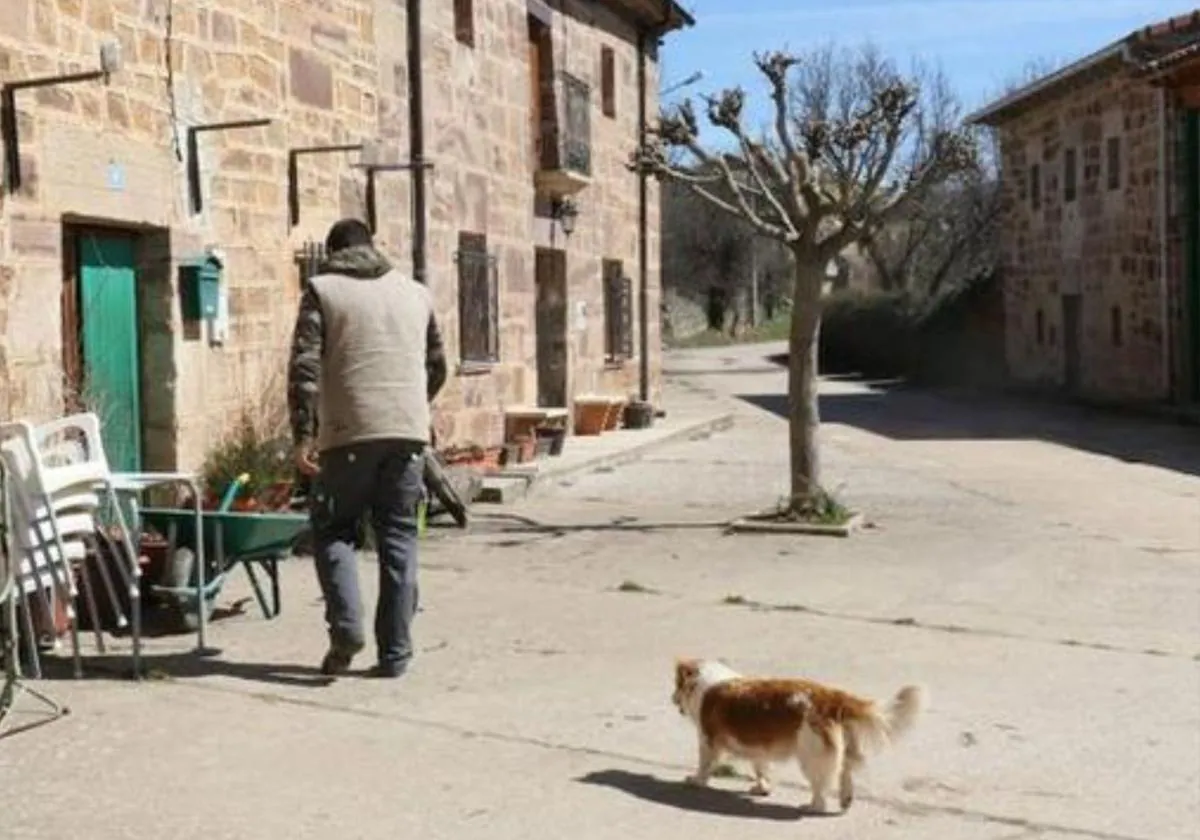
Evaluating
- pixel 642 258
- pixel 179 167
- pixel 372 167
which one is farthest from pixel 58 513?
pixel 642 258

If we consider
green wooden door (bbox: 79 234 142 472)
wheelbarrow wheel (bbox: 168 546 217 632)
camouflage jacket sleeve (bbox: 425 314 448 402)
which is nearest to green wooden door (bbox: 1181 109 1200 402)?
green wooden door (bbox: 79 234 142 472)

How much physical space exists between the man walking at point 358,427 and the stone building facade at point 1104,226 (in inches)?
741

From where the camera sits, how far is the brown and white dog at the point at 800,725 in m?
4.73

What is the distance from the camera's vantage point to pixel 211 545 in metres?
6.79

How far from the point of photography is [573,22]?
18609 mm

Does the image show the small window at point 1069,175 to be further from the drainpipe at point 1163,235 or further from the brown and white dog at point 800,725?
the brown and white dog at point 800,725

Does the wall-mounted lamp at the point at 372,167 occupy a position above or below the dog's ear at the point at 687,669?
above

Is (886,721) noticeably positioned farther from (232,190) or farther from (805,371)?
(805,371)

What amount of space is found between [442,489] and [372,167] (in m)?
4.25

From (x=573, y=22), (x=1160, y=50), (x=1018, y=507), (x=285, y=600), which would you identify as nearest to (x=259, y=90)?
(x=285, y=600)

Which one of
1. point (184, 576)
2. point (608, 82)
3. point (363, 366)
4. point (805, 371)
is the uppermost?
point (608, 82)

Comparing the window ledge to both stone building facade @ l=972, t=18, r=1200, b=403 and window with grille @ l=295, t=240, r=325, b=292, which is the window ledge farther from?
stone building facade @ l=972, t=18, r=1200, b=403

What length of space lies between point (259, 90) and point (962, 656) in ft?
19.5

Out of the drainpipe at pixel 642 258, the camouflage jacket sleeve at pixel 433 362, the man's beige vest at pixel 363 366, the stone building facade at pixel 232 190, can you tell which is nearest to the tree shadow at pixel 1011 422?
the drainpipe at pixel 642 258
